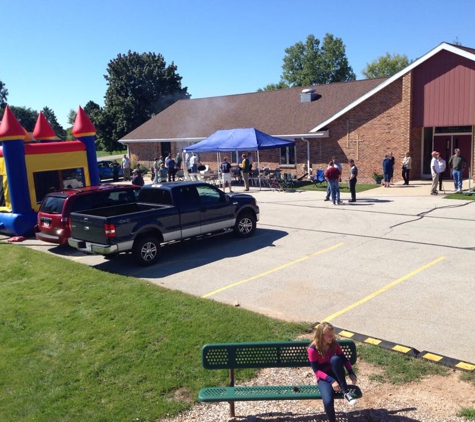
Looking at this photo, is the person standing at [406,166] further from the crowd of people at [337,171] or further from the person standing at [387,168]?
the person standing at [387,168]

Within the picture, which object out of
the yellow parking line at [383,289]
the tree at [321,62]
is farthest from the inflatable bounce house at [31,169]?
the tree at [321,62]

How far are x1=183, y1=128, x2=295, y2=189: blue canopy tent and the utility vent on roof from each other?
21.8 feet

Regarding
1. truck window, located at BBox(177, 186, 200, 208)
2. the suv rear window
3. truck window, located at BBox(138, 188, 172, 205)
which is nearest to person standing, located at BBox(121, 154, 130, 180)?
the suv rear window

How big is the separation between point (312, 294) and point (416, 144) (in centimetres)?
1726

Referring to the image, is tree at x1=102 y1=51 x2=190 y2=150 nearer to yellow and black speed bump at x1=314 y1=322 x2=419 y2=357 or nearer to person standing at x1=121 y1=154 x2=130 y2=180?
person standing at x1=121 y1=154 x2=130 y2=180

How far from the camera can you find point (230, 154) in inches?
1242

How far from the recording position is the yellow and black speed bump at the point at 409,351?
605cm

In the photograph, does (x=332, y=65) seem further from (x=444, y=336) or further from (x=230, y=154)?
(x=444, y=336)

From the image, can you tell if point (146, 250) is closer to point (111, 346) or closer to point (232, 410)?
point (111, 346)

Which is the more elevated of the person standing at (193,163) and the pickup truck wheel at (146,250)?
the person standing at (193,163)

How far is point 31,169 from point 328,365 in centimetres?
1330

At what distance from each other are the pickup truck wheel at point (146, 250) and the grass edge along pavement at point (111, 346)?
99 centimetres

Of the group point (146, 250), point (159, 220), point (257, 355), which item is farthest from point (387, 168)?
point (257, 355)

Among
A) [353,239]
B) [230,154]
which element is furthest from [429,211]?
[230,154]
